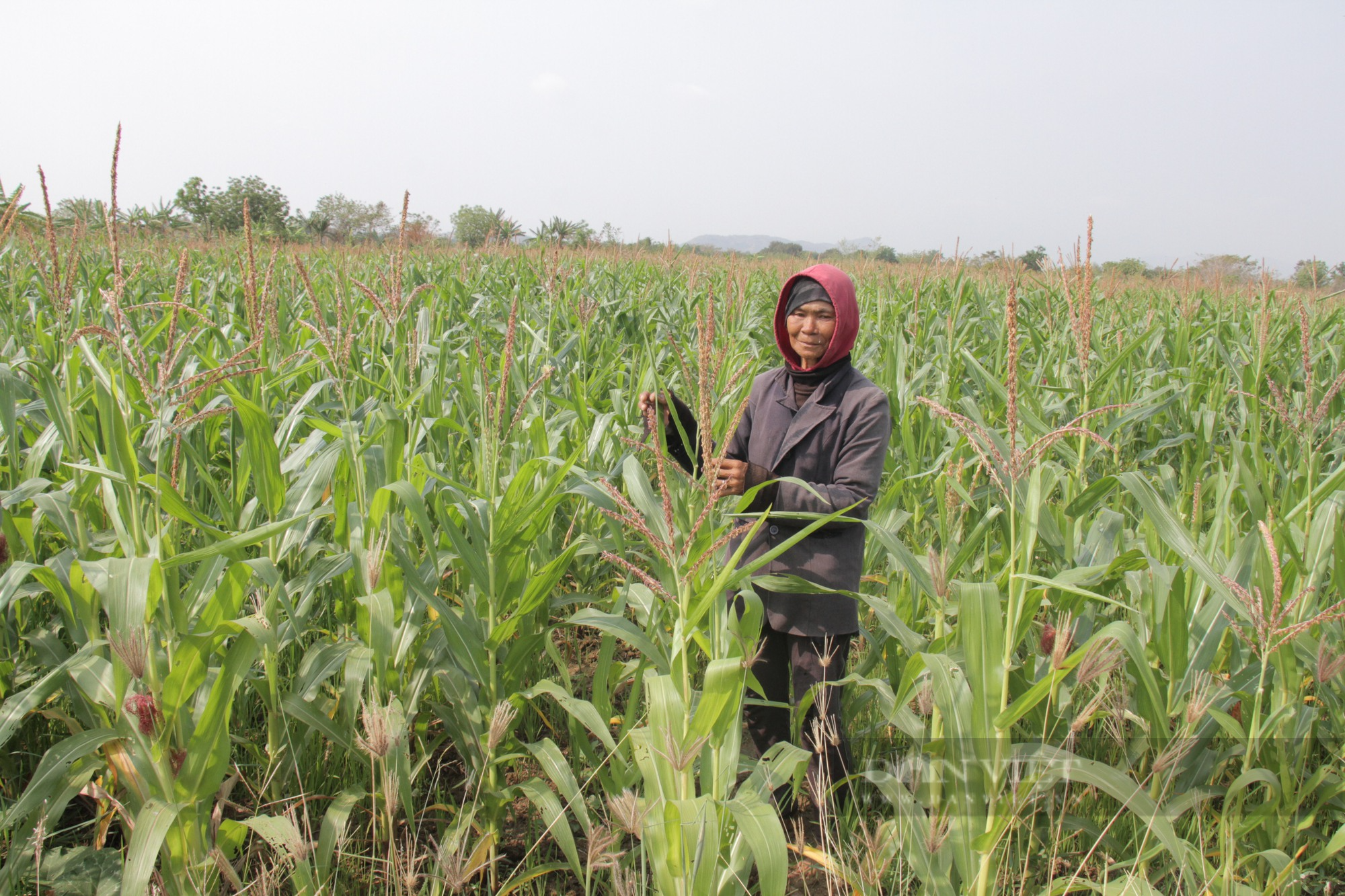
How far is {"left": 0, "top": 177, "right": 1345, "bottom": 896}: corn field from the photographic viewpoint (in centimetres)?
146

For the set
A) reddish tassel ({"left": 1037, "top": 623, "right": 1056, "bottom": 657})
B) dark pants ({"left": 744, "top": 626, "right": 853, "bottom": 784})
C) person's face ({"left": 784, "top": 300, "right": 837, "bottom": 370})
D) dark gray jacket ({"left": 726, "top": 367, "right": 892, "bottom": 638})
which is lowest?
dark pants ({"left": 744, "top": 626, "right": 853, "bottom": 784})

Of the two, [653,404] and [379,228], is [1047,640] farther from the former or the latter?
[379,228]

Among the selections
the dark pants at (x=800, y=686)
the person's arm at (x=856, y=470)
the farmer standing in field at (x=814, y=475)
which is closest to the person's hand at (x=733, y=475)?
the farmer standing in field at (x=814, y=475)

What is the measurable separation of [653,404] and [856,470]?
61 centimetres

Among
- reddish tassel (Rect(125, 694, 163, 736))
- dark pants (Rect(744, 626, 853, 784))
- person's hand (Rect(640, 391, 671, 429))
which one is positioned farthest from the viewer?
dark pants (Rect(744, 626, 853, 784))

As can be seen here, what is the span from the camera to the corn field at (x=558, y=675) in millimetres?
1461

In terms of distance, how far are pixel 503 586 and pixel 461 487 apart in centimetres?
29

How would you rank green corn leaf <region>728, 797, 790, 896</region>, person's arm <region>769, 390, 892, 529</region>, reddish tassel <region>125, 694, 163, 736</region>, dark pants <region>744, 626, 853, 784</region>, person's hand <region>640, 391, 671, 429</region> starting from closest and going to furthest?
green corn leaf <region>728, 797, 790, 896</region>, reddish tassel <region>125, 694, 163, 736</region>, person's hand <region>640, 391, 671, 429</region>, person's arm <region>769, 390, 892, 529</region>, dark pants <region>744, 626, 853, 784</region>

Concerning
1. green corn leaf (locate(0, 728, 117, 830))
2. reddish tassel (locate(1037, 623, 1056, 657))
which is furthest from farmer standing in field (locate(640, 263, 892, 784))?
green corn leaf (locate(0, 728, 117, 830))

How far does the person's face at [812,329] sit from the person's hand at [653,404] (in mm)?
450

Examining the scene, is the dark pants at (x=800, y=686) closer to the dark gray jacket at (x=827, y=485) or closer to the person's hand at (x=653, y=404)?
the dark gray jacket at (x=827, y=485)

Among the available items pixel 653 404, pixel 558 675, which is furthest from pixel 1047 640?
pixel 558 675

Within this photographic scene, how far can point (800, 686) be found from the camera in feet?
7.41

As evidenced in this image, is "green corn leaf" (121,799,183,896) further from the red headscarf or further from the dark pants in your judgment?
the red headscarf
